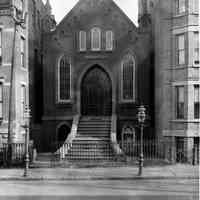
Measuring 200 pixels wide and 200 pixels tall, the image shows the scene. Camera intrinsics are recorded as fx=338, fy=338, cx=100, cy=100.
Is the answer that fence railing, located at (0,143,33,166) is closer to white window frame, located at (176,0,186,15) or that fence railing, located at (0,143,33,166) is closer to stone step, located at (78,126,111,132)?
stone step, located at (78,126,111,132)

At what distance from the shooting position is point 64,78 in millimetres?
17547

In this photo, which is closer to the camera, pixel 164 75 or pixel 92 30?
pixel 164 75

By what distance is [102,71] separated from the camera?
698 inches

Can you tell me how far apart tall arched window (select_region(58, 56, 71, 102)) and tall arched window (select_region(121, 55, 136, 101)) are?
9.22ft

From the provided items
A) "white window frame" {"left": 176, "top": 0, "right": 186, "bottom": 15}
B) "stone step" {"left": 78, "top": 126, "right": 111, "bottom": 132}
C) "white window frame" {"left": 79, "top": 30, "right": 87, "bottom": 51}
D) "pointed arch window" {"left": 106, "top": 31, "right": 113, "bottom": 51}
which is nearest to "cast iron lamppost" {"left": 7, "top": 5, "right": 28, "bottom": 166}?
"stone step" {"left": 78, "top": 126, "right": 111, "bottom": 132}

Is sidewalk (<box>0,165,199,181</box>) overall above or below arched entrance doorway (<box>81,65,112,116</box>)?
below

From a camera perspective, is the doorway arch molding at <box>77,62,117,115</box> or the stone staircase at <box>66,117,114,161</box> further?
the doorway arch molding at <box>77,62,117,115</box>

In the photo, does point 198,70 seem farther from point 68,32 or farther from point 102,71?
point 68,32

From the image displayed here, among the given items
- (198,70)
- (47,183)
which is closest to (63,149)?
(47,183)

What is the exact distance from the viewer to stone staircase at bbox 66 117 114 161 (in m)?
13.5

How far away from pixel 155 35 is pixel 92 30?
14.5 feet

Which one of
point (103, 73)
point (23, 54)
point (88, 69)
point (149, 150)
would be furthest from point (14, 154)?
point (103, 73)

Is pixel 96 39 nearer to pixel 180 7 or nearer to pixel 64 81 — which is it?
pixel 64 81

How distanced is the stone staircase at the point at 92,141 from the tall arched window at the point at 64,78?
178 cm
